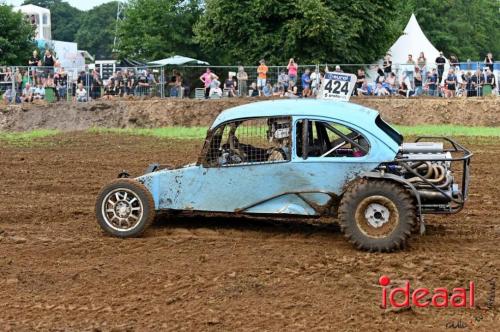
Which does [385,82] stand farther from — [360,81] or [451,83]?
[451,83]

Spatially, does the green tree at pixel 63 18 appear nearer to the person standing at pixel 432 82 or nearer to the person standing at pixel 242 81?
the person standing at pixel 242 81

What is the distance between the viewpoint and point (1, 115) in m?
26.3

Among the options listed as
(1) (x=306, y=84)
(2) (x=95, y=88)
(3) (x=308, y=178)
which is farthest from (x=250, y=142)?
(2) (x=95, y=88)

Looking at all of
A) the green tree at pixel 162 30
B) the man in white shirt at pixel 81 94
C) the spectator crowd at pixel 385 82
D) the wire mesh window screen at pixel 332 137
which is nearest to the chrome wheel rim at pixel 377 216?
the wire mesh window screen at pixel 332 137

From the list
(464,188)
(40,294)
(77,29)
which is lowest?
(40,294)

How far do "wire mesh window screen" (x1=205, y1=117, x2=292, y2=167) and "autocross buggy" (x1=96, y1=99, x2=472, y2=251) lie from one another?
12 mm

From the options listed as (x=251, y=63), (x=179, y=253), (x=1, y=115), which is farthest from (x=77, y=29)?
(x=179, y=253)

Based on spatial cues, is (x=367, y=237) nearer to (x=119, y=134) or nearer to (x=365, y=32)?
(x=119, y=134)

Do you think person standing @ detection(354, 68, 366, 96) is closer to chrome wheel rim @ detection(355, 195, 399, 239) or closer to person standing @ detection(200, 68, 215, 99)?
person standing @ detection(200, 68, 215, 99)

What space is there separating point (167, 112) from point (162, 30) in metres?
31.7

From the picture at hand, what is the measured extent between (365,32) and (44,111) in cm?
1968

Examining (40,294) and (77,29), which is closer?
(40,294)

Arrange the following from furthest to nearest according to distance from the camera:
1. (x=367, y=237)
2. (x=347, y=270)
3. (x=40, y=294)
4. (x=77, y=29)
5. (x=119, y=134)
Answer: (x=77, y=29)
(x=119, y=134)
(x=367, y=237)
(x=347, y=270)
(x=40, y=294)

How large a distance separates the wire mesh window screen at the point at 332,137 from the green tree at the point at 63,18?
134 metres
